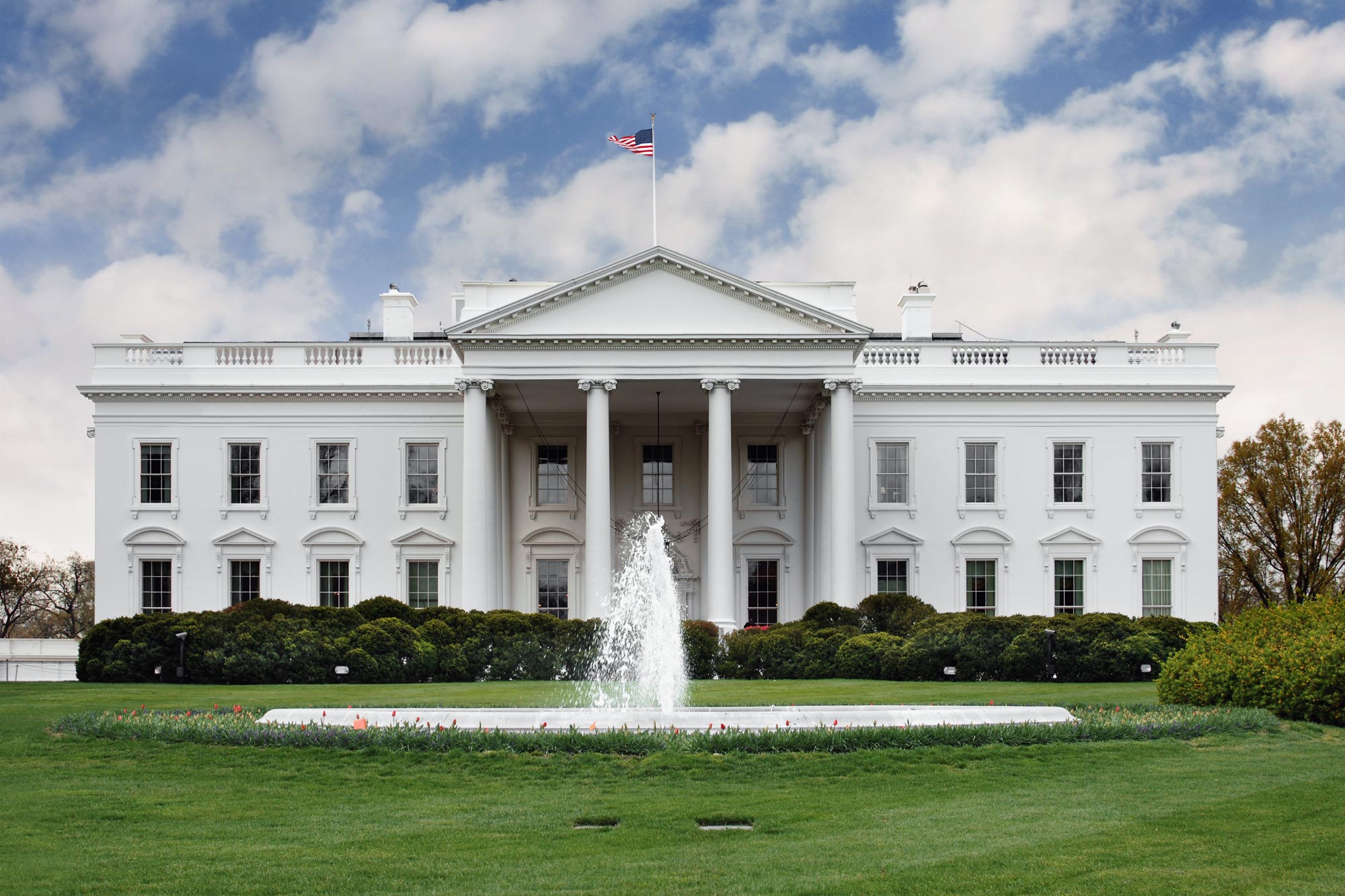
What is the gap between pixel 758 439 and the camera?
1594 inches

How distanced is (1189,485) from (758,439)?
1370 centimetres

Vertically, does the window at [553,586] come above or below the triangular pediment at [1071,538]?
below

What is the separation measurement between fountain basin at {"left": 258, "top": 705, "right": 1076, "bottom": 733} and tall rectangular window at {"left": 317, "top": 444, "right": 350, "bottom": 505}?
67.4ft

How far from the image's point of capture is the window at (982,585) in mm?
39000

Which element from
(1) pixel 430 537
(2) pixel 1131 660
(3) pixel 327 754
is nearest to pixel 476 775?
(3) pixel 327 754

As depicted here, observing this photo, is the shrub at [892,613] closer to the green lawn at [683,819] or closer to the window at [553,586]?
the window at [553,586]

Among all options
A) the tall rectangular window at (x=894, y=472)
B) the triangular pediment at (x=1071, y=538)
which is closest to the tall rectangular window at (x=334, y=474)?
the tall rectangular window at (x=894, y=472)

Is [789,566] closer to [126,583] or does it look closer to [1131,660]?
[1131,660]

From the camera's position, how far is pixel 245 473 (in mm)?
38625

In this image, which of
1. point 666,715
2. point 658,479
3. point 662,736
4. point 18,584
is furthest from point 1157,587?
point 18,584

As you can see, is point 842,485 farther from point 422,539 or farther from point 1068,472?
point 422,539

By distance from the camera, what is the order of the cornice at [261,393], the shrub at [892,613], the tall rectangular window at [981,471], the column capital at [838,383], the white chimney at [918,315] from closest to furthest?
the shrub at [892,613] < the column capital at [838,383] < the cornice at [261,393] < the tall rectangular window at [981,471] < the white chimney at [918,315]

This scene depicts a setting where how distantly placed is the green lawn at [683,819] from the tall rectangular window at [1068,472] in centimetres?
2321

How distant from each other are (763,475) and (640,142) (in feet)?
38.1
